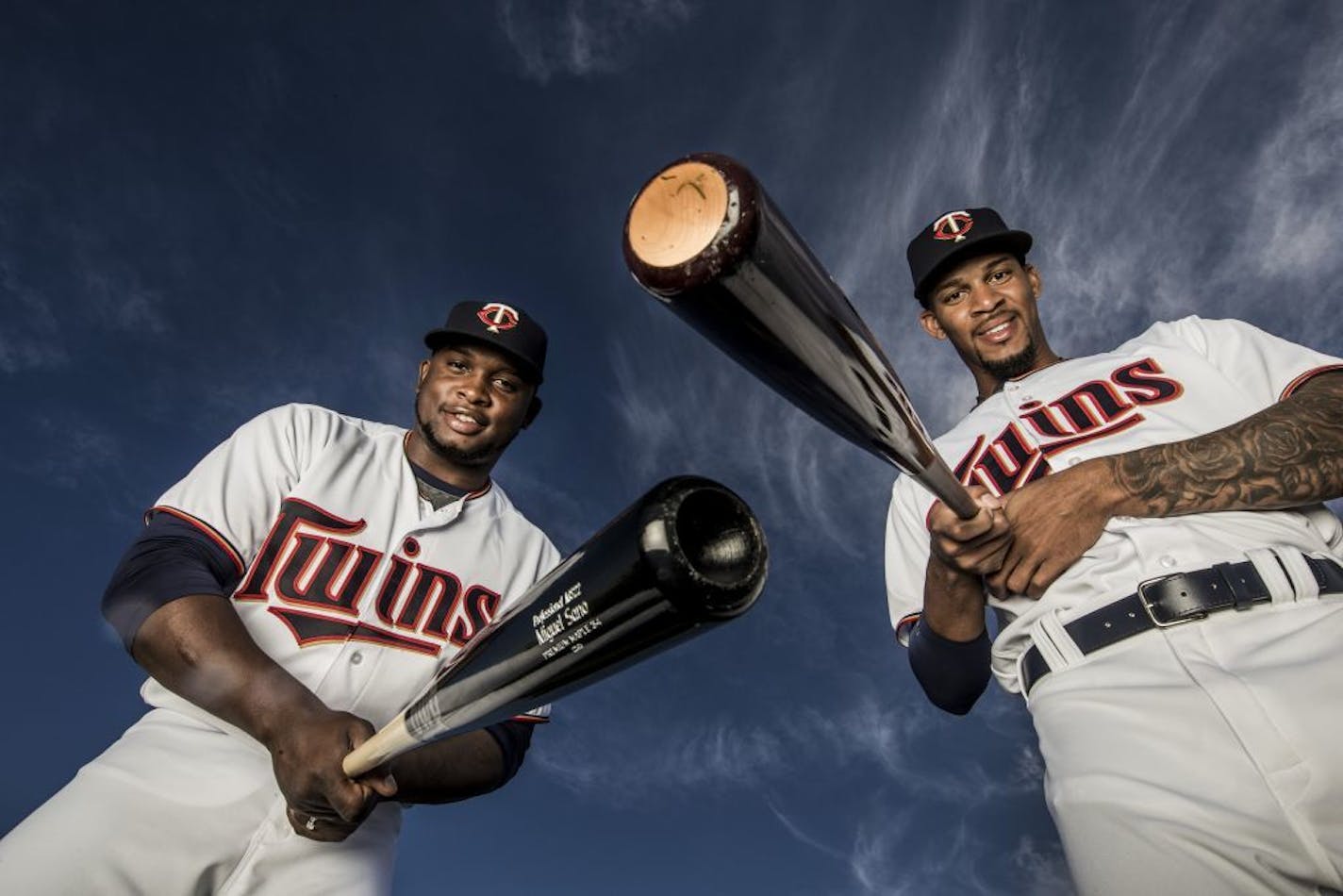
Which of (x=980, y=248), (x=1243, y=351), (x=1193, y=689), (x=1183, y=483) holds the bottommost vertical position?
(x=1193, y=689)

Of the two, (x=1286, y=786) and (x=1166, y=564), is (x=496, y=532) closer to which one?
(x=1166, y=564)

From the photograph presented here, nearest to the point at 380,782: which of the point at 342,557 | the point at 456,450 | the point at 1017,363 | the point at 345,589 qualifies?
the point at 345,589

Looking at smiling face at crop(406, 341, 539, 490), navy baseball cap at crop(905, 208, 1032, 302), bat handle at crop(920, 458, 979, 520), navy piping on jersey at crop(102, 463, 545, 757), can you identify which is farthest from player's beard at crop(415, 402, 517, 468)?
bat handle at crop(920, 458, 979, 520)

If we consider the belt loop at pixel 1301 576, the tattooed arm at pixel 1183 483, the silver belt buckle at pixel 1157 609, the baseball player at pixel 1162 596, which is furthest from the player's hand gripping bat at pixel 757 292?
the belt loop at pixel 1301 576

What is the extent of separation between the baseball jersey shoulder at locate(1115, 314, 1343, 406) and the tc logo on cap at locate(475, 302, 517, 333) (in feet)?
9.85

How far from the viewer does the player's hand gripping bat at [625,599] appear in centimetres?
133

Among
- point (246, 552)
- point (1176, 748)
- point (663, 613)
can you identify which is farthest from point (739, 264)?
point (246, 552)

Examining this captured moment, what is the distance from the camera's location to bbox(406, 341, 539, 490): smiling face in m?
3.78

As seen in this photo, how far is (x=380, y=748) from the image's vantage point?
1.92 metres

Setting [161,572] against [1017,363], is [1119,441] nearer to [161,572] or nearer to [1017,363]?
[1017,363]

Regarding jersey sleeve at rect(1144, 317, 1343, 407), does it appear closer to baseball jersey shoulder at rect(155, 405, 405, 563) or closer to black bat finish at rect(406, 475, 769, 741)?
black bat finish at rect(406, 475, 769, 741)

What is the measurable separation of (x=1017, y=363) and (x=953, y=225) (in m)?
0.79

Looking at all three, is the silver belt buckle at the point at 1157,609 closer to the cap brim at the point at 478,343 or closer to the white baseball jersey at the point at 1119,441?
the white baseball jersey at the point at 1119,441

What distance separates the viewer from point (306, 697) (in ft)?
7.31
